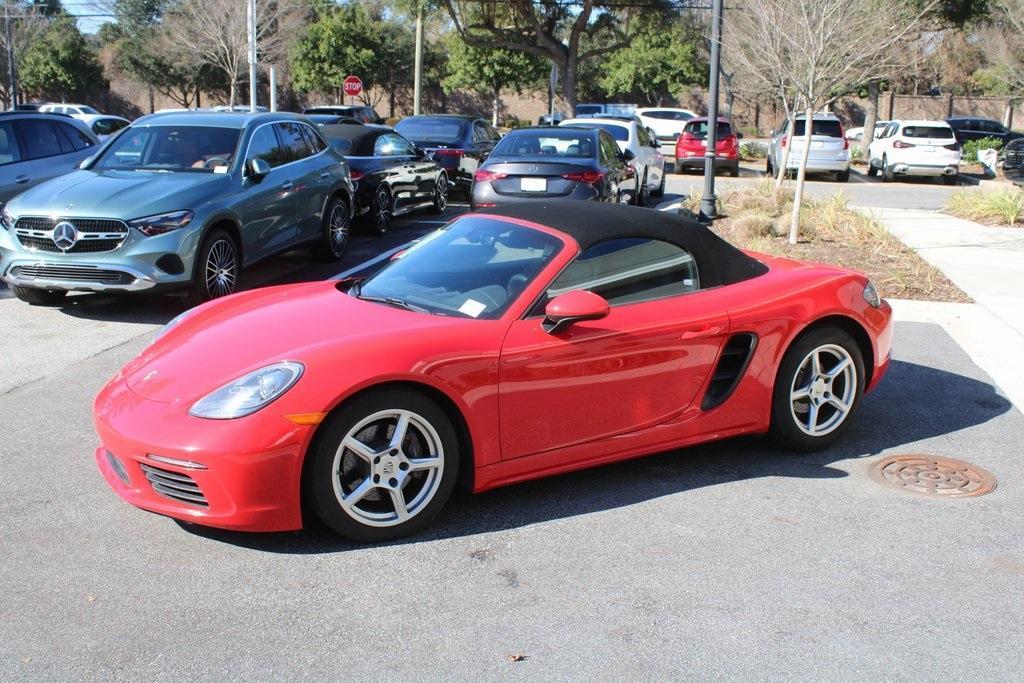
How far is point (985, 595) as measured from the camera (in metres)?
3.96

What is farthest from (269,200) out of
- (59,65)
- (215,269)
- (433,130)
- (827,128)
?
(59,65)

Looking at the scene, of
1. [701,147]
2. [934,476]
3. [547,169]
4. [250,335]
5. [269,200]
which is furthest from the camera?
[701,147]

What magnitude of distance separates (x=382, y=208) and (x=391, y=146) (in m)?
1.08

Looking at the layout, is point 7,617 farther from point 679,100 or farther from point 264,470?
point 679,100

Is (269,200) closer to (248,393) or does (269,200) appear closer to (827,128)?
(248,393)

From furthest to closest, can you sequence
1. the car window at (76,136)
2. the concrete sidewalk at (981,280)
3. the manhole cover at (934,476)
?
the car window at (76,136), the concrete sidewalk at (981,280), the manhole cover at (934,476)

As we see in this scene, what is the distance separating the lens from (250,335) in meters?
4.57

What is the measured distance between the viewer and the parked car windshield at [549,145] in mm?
13234

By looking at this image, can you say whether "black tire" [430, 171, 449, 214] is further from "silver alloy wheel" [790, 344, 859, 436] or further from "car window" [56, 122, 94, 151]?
"silver alloy wheel" [790, 344, 859, 436]

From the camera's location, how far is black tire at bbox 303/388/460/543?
408 cm

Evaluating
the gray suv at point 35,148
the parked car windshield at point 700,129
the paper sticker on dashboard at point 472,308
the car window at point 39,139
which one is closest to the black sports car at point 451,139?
the gray suv at point 35,148

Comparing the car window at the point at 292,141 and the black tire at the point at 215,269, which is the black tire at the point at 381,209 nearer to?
the car window at the point at 292,141

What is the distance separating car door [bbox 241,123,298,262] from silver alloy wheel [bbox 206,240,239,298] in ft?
0.85

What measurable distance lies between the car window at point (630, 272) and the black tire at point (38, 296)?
20.5ft
